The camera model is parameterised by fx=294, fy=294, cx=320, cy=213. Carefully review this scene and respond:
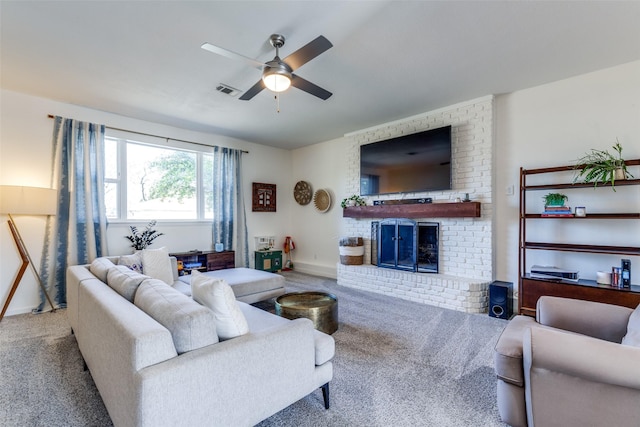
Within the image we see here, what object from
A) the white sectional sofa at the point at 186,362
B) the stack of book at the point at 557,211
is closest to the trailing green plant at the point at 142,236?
the white sectional sofa at the point at 186,362

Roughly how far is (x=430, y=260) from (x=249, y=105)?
3302 mm

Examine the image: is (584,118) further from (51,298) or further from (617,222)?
(51,298)

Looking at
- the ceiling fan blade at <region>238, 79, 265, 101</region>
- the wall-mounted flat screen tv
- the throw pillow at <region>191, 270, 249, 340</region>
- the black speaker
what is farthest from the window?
the black speaker

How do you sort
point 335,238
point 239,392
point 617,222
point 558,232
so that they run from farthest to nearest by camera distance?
point 335,238
point 558,232
point 617,222
point 239,392

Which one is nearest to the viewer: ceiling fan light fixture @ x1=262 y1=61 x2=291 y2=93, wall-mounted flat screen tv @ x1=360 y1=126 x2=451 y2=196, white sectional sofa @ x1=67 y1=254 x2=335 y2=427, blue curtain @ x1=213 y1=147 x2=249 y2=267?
white sectional sofa @ x1=67 y1=254 x2=335 y2=427

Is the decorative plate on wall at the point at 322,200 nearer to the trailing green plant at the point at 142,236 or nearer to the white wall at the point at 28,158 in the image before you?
the trailing green plant at the point at 142,236

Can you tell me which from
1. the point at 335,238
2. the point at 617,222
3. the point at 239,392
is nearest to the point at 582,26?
the point at 617,222

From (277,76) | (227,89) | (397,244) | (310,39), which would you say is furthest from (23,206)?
(397,244)

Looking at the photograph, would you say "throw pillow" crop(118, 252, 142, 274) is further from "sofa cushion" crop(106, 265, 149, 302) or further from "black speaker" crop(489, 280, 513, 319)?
"black speaker" crop(489, 280, 513, 319)

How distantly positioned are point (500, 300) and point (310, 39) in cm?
335

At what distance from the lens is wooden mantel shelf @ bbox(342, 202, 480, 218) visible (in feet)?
12.1

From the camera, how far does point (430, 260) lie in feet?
13.8

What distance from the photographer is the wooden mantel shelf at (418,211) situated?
370cm

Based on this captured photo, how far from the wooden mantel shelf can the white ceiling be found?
1.37 meters
